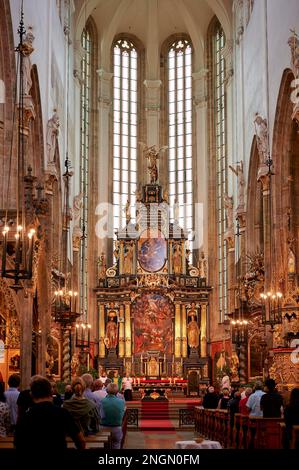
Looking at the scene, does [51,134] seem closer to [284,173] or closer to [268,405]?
[284,173]

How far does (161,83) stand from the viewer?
43.8m

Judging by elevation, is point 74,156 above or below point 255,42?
below

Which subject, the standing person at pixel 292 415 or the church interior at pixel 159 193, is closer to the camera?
the standing person at pixel 292 415

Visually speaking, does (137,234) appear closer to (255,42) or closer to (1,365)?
(255,42)

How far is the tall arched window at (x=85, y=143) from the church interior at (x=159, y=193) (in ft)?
0.44

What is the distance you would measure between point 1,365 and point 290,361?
7708mm

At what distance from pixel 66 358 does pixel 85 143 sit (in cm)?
1557

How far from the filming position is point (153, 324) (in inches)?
1487

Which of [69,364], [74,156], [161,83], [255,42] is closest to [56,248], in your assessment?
[69,364]

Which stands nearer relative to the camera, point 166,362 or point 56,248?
point 56,248

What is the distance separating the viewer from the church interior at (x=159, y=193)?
23.0 meters

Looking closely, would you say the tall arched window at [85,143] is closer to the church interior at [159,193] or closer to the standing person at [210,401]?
the church interior at [159,193]

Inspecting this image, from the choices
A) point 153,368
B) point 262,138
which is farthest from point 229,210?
point 153,368

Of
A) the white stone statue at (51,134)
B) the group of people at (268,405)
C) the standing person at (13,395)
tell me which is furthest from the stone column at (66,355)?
the standing person at (13,395)
